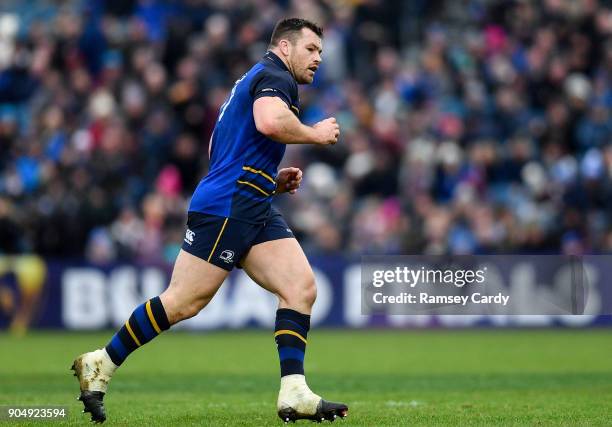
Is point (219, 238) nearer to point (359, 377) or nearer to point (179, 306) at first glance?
point (179, 306)

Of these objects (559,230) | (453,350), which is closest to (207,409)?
(453,350)

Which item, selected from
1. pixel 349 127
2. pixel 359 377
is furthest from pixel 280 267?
pixel 349 127

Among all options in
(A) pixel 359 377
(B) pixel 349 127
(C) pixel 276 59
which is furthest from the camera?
(B) pixel 349 127

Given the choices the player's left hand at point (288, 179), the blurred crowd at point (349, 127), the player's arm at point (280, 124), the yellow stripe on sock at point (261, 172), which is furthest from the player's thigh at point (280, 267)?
the blurred crowd at point (349, 127)

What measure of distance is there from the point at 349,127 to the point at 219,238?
13798 millimetres

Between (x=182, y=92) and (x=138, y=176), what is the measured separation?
1688 millimetres

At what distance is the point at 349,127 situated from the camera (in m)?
21.7

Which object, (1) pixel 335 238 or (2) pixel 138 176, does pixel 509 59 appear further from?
(2) pixel 138 176

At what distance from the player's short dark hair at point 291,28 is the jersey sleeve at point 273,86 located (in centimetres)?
37

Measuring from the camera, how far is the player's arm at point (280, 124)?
786cm

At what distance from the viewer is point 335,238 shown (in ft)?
66.0

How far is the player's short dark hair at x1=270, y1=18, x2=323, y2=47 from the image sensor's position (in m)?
8.40

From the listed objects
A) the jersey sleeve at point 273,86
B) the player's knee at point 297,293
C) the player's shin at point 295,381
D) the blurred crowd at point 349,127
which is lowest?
the player's shin at point 295,381

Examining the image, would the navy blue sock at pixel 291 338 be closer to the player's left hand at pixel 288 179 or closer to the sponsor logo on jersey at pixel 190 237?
the sponsor logo on jersey at pixel 190 237
